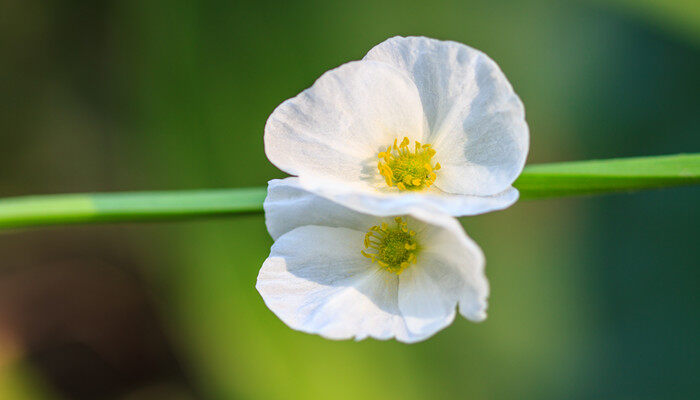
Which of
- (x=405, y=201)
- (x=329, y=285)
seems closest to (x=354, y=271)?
(x=329, y=285)

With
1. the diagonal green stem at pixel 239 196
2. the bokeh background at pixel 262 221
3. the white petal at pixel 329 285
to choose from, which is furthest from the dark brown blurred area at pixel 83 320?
the white petal at pixel 329 285

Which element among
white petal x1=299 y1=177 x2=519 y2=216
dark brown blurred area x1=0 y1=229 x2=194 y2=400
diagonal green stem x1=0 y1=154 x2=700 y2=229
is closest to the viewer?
white petal x1=299 y1=177 x2=519 y2=216

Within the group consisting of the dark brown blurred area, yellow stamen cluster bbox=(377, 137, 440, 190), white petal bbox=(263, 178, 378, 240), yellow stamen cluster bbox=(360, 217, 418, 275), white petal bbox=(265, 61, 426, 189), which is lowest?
the dark brown blurred area

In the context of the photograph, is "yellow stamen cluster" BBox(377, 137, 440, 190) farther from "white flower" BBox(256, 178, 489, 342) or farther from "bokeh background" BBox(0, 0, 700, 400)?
"bokeh background" BBox(0, 0, 700, 400)

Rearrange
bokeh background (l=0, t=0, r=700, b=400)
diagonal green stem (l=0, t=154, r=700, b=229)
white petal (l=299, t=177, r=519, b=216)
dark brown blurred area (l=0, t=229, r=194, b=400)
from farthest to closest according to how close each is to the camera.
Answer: dark brown blurred area (l=0, t=229, r=194, b=400), bokeh background (l=0, t=0, r=700, b=400), diagonal green stem (l=0, t=154, r=700, b=229), white petal (l=299, t=177, r=519, b=216)

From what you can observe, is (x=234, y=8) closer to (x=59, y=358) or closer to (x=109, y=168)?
(x=109, y=168)

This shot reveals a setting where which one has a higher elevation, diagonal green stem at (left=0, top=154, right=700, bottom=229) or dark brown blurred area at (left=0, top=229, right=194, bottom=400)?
diagonal green stem at (left=0, top=154, right=700, bottom=229)

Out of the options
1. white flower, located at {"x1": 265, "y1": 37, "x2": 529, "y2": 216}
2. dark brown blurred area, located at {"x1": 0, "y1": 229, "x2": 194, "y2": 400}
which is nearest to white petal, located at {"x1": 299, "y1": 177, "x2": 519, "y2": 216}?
white flower, located at {"x1": 265, "y1": 37, "x2": 529, "y2": 216}

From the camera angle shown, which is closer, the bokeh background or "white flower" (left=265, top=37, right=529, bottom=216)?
"white flower" (left=265, top=37, right=529, bottom=216)
